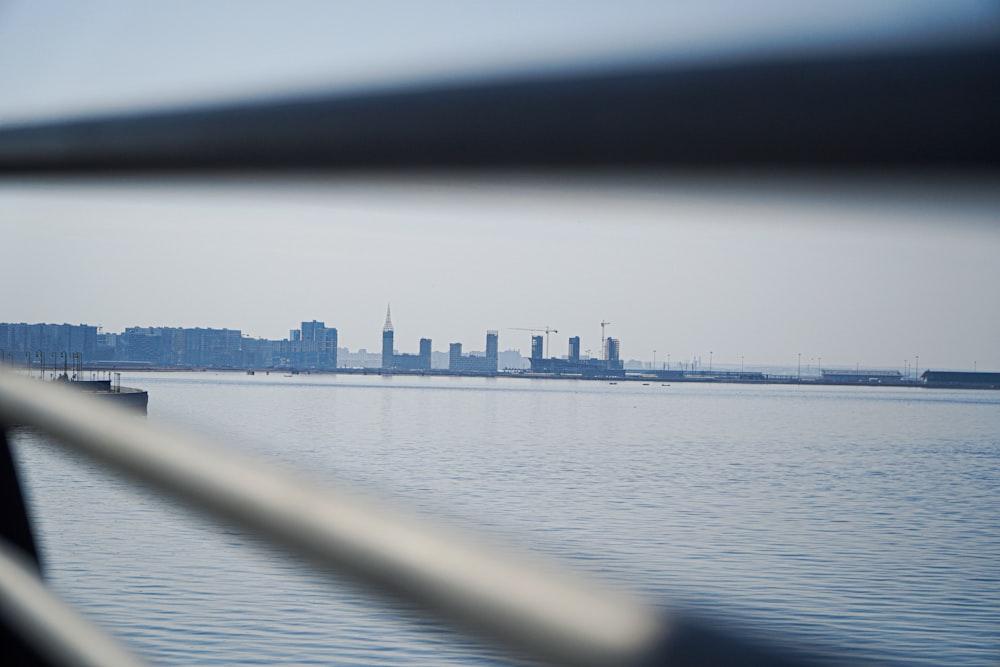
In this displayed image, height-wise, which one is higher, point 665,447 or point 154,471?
point 154,471

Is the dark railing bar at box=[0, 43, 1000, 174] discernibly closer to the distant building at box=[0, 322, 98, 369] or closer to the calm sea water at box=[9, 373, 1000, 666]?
the calm sea water at box=[9, 373, 1000, 666]

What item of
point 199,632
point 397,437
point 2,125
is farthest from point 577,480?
point 2,125

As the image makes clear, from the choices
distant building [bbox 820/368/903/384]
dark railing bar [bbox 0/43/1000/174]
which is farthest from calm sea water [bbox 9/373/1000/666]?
distant building [bbox 820/368/903/384]

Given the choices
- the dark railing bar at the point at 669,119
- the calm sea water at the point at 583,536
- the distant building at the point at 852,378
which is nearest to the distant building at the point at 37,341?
the calm sea water at the point at 583,536

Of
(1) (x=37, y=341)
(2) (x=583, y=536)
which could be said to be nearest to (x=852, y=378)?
(2) (x=583, y=536)

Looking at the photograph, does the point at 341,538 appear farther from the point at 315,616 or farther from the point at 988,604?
the point at 988,604

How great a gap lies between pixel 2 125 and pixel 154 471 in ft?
1.56

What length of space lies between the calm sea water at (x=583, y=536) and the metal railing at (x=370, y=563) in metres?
0.02

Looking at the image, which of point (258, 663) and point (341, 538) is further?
point (258, 663)

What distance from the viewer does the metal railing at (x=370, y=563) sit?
0.53m

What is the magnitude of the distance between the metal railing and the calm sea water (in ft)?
0.07

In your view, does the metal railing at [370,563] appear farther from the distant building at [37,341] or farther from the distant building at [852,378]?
the distant building at [852,378]

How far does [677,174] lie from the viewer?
1.73 ft

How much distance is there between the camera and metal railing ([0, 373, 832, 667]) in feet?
1.74
